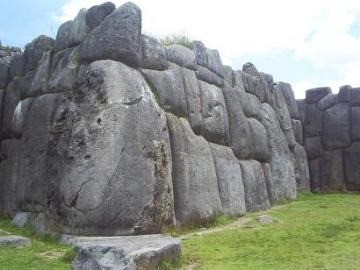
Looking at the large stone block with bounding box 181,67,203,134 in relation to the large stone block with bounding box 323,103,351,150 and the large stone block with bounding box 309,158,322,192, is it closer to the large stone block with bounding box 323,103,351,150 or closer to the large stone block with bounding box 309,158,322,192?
the large stone block with bounding box 323,103,351,150

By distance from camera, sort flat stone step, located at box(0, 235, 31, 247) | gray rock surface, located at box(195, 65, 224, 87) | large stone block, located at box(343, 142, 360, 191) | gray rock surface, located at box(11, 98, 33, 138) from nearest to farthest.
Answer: flat stone step, located at box(0, 235, 31, 247) < gray rock surface, located at box(11, 98, 33, 138) < gray rock surface, located at box(195, 65, 224, 87) < large stone block, located at box(343, 142, 360, 191)

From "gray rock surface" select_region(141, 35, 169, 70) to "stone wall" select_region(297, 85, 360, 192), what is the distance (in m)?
8.62

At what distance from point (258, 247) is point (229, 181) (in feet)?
12.5

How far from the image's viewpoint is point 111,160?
7.55m

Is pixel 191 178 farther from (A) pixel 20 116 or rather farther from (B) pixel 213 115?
(A) pixel 20 116

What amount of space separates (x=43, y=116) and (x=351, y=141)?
10274 millimetres

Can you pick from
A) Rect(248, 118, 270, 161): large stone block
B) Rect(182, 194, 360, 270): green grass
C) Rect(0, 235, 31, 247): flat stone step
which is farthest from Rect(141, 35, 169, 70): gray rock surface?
Rect(248, 118, 270, 161): large stone block

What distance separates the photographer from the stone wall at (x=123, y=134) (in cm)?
760

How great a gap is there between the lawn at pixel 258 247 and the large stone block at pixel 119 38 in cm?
307

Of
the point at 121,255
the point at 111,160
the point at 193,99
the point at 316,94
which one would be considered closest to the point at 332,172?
the point at 316,94

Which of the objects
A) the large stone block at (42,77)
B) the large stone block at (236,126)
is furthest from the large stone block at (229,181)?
the large stone block at (42,77)

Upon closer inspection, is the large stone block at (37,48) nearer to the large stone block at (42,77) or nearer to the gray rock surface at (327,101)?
the large stone block at (42,77)

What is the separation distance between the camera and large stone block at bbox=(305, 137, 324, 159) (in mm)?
16562

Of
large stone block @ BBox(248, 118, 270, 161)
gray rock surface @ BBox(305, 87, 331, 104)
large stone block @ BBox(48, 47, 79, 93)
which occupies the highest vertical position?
gray rock surface @ BBox(305, 87, 331, 104)
